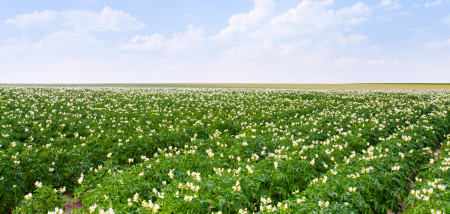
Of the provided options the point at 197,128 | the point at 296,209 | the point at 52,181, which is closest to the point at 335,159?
the point at 296,209

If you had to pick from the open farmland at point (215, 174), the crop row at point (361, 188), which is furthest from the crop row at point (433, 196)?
the crop row at point (361, 188)

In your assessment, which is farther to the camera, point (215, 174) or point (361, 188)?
point (215, 174)

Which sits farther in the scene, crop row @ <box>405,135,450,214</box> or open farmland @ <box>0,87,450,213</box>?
→ open farmland @ <box>0,87,450,213</box>

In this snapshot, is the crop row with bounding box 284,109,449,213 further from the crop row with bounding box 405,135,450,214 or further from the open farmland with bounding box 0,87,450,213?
the crop row with bounding box 405,135,450,214

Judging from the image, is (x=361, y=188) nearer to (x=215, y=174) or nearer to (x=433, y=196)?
(x=433, y=196)

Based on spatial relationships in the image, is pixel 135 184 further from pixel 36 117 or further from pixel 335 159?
pixel 36 117

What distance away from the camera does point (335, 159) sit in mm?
8695

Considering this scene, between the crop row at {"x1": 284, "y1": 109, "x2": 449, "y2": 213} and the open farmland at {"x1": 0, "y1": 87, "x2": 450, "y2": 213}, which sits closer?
the crop row at {"x1": 284, "y1": 109, "x2": 449, "y2": 213}

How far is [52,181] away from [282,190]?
258 inches

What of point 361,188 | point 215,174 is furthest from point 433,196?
point 215,174

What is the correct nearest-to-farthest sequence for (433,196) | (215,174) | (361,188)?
(433,196)
(361,188)
(215,174)

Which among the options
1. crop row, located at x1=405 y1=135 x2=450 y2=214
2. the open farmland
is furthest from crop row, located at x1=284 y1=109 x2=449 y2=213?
crop row, located at x1=405 y1=135 x2=450 y2=214

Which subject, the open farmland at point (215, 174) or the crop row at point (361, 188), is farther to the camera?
the open farmland at point (215, 174)

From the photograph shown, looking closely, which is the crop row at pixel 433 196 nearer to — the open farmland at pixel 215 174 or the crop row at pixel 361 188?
the open farmland at pixel 215 174
